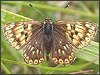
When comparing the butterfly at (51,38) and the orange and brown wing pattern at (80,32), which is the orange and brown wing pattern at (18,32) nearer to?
the butterfly at (51,38)

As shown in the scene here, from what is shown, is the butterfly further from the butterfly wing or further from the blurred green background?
the blurred green background

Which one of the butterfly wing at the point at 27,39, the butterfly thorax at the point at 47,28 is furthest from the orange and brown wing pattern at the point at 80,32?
the butterfly wing at the point at 27,39

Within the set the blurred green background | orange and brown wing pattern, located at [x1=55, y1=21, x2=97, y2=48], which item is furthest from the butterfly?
the blurred green background

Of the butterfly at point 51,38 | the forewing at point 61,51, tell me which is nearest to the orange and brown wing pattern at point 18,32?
the butterfly at point 51,38

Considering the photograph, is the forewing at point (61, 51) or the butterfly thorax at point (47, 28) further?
the butterfly thorax at point (47, 28)

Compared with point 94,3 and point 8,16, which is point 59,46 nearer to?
point 8,16

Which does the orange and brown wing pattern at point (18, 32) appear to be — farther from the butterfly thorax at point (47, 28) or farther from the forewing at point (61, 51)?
the forewing at point (61, 51)

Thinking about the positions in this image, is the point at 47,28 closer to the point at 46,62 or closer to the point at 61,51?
the point at 61,51

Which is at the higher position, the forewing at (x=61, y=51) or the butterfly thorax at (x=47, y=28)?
the butterfly thorax at (x=47, y=28)
